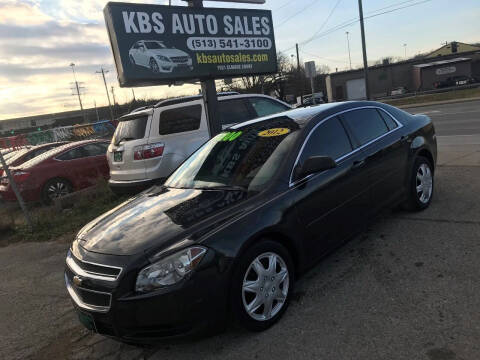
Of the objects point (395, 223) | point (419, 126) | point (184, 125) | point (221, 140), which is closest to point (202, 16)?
point (184, 125)

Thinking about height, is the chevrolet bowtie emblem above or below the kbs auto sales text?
below

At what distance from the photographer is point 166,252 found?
2.62 m

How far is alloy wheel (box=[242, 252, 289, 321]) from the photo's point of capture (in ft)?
9.37

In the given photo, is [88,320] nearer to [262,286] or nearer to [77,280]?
[77,280]

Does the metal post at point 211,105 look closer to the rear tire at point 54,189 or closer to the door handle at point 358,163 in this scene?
the door handle at point 358,163

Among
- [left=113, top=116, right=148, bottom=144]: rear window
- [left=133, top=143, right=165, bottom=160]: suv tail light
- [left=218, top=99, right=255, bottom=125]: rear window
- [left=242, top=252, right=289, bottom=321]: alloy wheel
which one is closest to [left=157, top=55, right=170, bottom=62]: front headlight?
[left=113, top=116, right=148, bottom=144]: rear window

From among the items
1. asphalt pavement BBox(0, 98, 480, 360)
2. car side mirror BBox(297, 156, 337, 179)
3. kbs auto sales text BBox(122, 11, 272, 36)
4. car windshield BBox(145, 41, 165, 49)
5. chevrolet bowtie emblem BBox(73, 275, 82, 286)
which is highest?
kbs auto sales text BBox(122, 11, 272, 36)

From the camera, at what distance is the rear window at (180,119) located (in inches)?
269

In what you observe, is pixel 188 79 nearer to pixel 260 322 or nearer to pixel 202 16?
pixel 202 16

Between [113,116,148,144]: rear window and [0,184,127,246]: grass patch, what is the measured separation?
149 centimetres

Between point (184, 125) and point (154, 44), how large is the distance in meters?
1.47

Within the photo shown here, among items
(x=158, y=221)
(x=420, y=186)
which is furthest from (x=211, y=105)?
(x=158, y=221)

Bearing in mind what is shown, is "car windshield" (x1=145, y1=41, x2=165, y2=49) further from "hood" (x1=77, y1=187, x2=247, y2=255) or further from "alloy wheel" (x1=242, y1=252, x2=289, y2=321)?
"alloy wheel" (x1=242, y1=252, x2=289, y2=321)

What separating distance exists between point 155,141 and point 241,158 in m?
3.36
